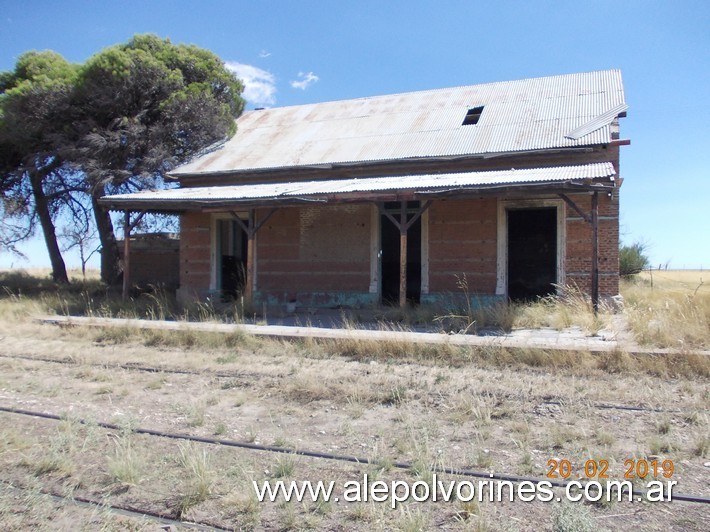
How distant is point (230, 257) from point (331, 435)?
1199 centimetres

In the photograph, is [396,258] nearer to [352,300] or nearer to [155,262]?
[352,300]

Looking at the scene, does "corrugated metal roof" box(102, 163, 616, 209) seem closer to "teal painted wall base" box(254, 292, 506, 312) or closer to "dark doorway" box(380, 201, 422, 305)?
"dark doorway" box(380, 201, 422, 305)

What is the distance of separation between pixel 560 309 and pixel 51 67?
17.5m

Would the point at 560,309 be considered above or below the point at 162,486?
above

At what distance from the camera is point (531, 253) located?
45.9ft

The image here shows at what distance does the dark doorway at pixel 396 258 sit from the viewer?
14.3 meters

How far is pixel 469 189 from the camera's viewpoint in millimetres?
10680

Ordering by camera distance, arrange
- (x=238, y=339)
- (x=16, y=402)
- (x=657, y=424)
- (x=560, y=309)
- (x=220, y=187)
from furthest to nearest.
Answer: (x=220, y=187), (x=560, y=309), (x=238, y=339), (x=16, y=402), (x=657, y=424)

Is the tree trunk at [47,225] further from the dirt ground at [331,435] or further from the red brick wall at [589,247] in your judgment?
the red brick wall at [589,247]

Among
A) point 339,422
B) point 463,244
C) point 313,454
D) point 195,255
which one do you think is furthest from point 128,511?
point 195,255

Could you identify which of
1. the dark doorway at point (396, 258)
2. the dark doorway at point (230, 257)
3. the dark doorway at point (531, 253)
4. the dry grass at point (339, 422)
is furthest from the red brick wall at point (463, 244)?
the dark doorway at point (230, 257)

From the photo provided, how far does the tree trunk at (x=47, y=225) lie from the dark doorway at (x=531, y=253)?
15.6 m

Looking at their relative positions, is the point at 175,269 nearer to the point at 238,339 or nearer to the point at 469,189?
the point at 238,339

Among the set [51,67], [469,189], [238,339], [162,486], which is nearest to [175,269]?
[51,67]
